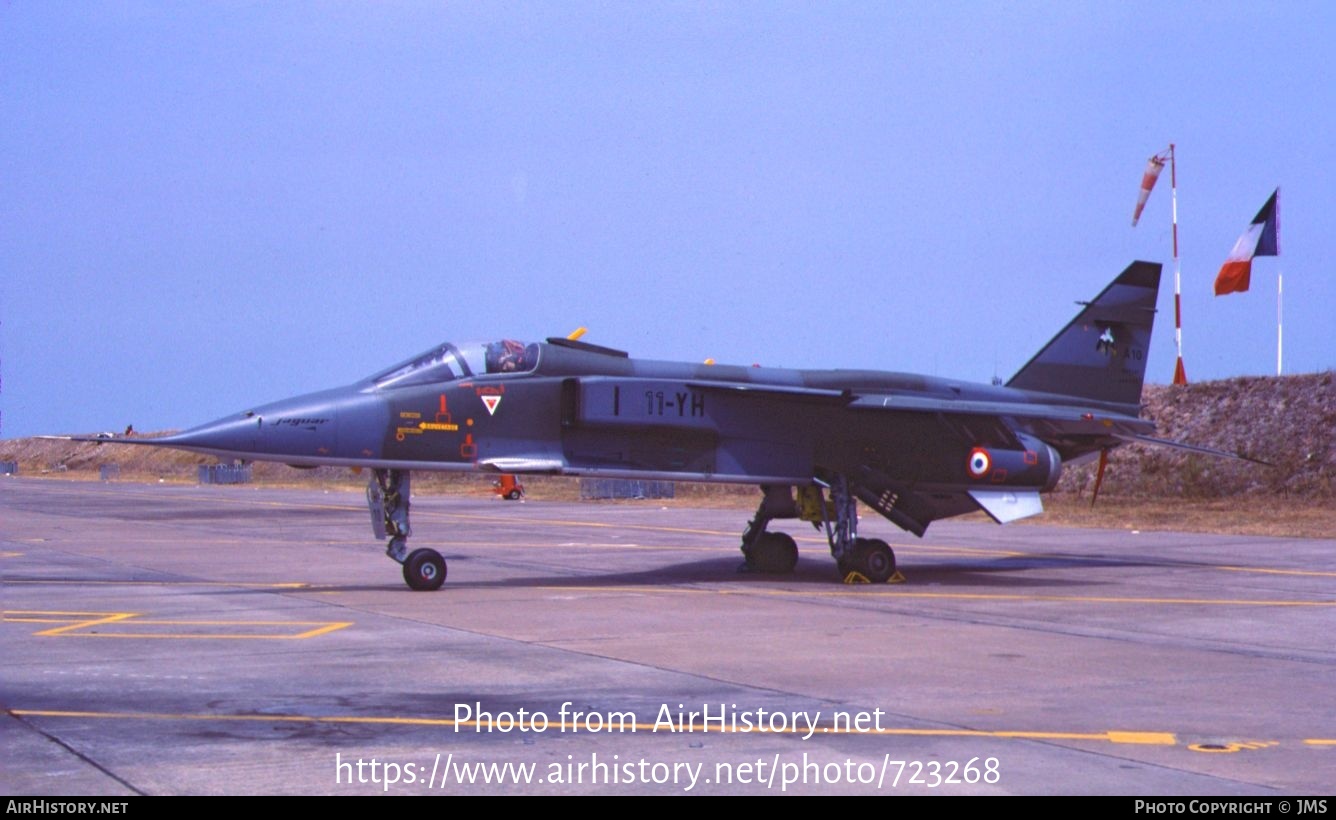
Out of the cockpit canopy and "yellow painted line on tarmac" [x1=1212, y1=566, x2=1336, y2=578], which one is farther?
"yellow painted line on tarmac" [x1=1212, y1=566, x2=1336, y2=578]

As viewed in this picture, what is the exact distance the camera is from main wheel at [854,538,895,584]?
1900 centimetres

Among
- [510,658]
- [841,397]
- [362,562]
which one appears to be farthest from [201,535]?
[510,658]

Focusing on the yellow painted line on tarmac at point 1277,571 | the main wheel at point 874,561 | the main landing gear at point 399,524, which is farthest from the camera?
the yellow painted line on tarmac at point 1277,571

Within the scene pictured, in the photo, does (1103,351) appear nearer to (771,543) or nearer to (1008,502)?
(1008,502)

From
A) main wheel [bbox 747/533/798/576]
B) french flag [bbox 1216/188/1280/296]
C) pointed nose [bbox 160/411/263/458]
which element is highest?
french flag [bbox 1216/188/1280/296]

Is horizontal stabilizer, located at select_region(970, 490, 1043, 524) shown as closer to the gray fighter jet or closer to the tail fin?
the gray fighter jet

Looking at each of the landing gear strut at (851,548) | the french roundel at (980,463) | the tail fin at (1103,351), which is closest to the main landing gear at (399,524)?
the landing gear strut at (851,548)

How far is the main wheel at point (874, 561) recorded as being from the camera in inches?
748

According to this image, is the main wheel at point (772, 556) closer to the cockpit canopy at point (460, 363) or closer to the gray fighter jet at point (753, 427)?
the gray fighter jet at point (753, 427)

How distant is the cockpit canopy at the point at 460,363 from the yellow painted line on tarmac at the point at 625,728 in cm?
852

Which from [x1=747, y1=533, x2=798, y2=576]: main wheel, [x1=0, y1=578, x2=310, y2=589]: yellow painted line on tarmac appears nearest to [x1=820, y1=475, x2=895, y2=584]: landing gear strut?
[x1=747, y1=533, x2=798, y2=576]: main wheel

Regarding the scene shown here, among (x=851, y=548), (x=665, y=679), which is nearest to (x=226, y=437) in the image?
(x=665, y=679)

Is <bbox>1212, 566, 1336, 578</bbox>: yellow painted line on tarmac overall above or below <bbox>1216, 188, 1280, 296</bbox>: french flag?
below

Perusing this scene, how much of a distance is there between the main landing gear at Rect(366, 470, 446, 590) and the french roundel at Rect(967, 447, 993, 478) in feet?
25.1
